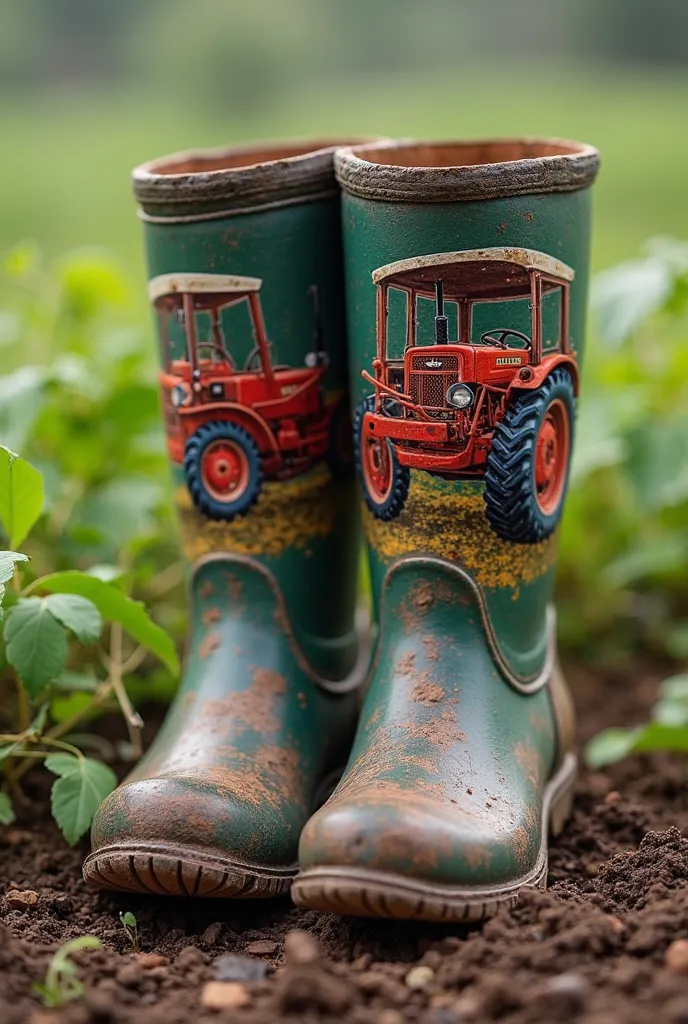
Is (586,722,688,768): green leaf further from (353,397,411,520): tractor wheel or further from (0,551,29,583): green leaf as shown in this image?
(0,551,29,583): green leaf

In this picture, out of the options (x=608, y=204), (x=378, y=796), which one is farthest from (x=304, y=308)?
(x=608, y=204)

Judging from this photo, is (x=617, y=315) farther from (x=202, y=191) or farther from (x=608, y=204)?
(x=608, y=204)

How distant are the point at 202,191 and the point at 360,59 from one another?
18.1 feet

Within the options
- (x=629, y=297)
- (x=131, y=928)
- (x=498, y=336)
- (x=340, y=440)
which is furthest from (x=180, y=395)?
(x=629, y=297)

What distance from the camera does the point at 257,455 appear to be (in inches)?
71.8

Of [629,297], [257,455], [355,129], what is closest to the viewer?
[257,455]

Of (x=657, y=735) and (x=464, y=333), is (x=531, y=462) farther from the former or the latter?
(x=657, y=735)

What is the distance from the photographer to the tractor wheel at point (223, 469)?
5.97 feet

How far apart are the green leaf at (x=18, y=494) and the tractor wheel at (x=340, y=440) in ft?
1.33

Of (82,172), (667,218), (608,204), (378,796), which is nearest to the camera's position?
(378,796)

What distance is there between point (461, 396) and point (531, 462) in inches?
4.9

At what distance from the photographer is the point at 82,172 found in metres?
6.06

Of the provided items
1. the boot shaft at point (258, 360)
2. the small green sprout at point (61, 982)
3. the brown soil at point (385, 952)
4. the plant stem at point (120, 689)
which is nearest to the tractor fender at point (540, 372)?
the boot shaft at point (258, 360)

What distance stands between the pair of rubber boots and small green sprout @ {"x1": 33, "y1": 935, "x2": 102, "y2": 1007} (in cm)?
17
